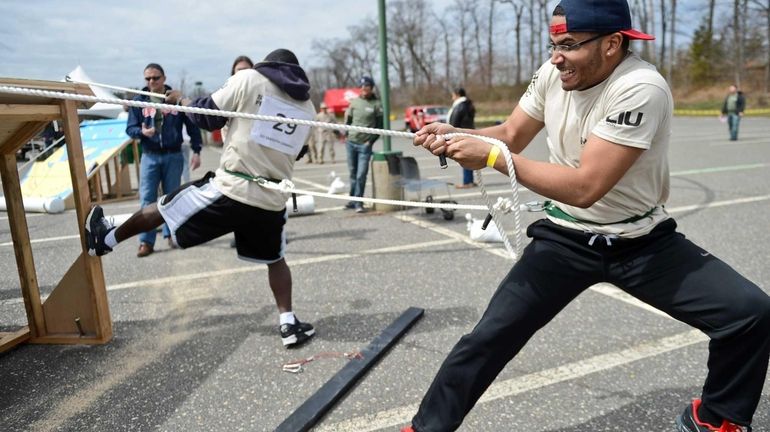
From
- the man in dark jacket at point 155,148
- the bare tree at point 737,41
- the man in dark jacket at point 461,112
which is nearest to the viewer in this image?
the man in dark jacket at point 155,148

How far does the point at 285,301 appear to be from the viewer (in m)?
3.60

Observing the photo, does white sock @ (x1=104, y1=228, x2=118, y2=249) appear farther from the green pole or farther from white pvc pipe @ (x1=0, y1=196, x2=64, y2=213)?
white pvc pipe @ (x1=0, y1=196, x2=64, y2=213)

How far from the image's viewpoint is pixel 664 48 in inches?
2127

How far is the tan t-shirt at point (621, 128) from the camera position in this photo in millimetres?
1842

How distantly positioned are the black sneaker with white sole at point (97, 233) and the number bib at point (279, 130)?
1.05 metres

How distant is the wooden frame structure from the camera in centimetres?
326

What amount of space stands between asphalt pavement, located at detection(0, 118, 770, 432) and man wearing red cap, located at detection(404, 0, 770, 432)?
56 centimetres

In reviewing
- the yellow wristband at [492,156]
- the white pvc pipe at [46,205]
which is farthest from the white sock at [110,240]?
the white pvc pipe at [46,205]

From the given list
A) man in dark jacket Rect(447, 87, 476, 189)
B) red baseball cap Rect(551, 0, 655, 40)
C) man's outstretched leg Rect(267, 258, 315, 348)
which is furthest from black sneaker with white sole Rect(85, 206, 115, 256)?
man in dark jacket Rect(447, 87, 476, 189)

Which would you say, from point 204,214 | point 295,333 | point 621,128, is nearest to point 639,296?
point 621,128

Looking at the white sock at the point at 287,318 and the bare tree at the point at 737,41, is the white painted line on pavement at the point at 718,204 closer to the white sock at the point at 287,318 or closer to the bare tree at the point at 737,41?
the white sock at the point at 287,318

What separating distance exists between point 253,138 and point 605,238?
6.88 ft

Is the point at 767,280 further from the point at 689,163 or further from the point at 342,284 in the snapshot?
the point at 689,163

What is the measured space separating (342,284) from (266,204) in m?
1.55
